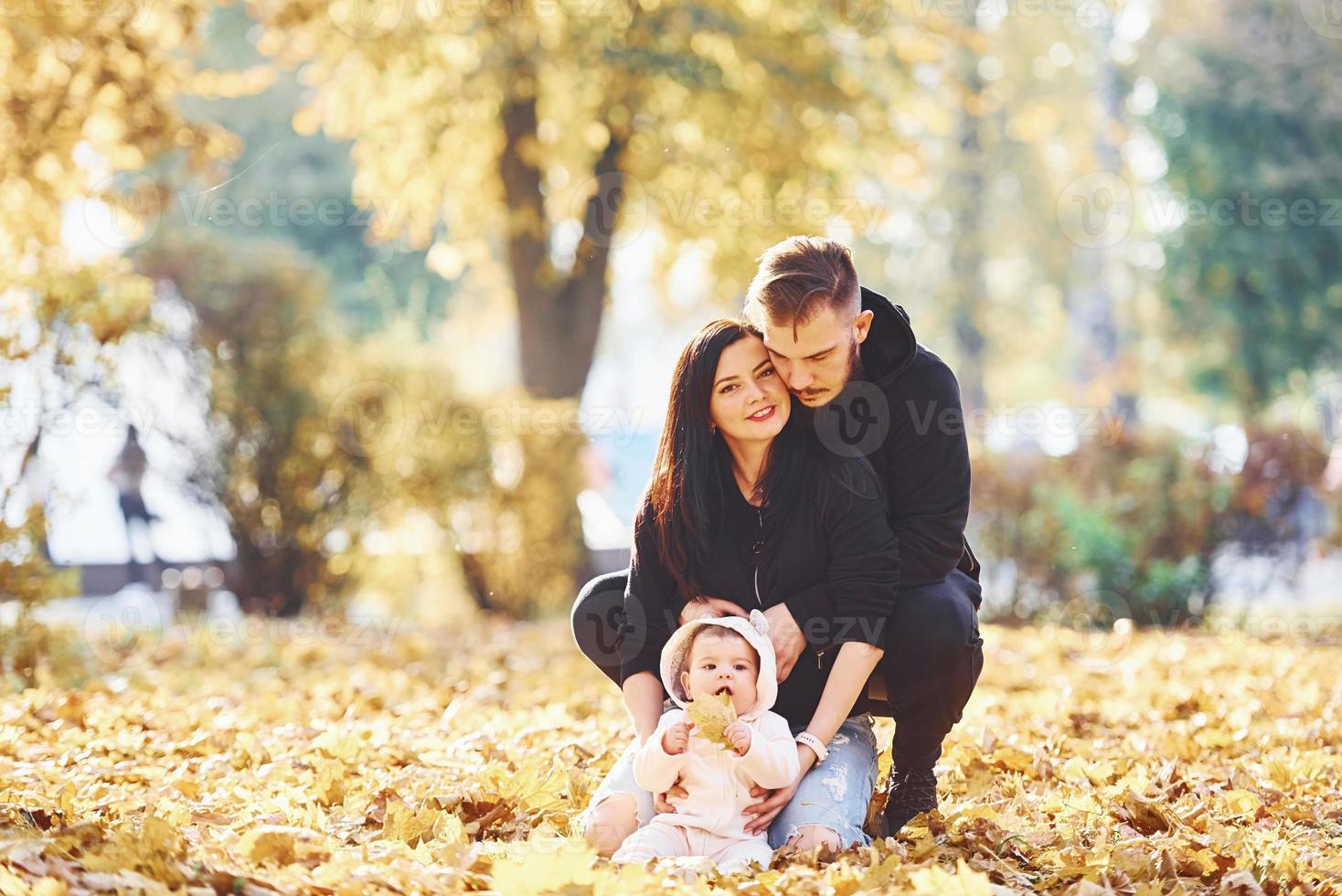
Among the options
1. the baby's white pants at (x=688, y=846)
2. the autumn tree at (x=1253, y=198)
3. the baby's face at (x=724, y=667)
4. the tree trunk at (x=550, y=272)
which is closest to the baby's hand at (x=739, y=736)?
the baby's face at (x=724, y=667)

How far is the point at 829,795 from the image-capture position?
315 centimetres

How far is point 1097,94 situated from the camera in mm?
21625

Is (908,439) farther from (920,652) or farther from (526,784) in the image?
(526,784)

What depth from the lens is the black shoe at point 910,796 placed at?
3.48m

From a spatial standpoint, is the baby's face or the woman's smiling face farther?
the woman's smiling face

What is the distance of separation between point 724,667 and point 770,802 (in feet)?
1.12

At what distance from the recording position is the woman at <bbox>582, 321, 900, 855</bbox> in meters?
3.19

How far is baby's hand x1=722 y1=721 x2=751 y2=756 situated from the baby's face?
118 mm

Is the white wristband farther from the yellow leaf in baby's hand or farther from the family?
the yellow leaf in baby's hand

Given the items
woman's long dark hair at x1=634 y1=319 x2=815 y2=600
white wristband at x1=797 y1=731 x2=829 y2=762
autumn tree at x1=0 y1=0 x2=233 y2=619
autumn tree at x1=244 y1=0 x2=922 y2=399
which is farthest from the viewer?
autumn tree at x1=244 y1=0 x2=922 y2=399

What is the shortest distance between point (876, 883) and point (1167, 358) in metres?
21.2

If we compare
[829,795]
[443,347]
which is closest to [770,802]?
[829,795]

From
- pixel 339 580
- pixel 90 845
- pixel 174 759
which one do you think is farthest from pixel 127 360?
pixel 90 845

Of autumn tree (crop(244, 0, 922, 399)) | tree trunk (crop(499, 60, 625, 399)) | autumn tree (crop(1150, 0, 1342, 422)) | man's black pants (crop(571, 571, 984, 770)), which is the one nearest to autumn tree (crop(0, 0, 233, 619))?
autumn tree (crop(244, 0, 922, 399))
